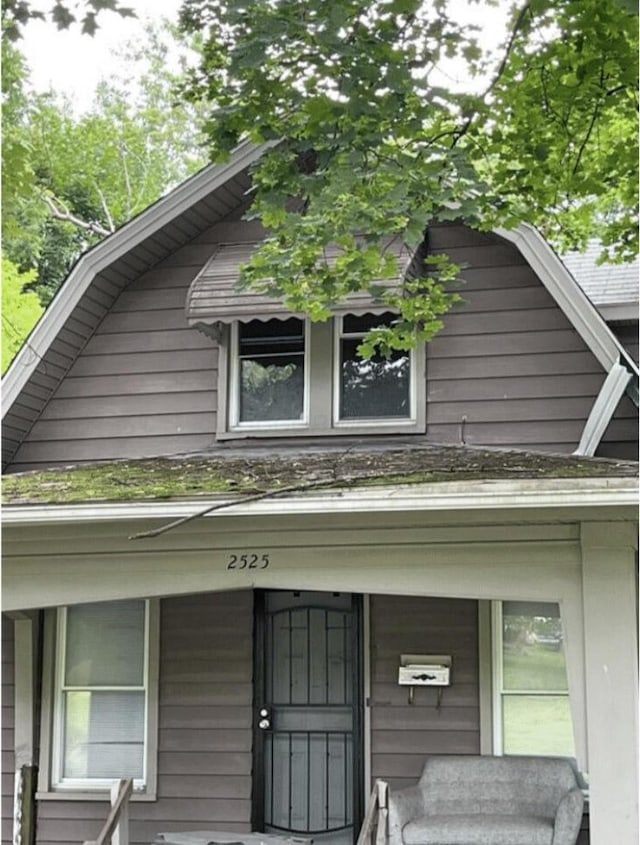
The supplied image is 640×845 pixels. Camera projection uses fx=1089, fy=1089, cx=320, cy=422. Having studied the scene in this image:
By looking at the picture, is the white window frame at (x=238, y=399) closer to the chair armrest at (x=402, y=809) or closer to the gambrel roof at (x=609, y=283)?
the gambrel roof at (x=609, y=283)

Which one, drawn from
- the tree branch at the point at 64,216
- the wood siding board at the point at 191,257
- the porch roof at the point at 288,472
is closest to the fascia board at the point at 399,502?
the porch roof at the point at 288,472

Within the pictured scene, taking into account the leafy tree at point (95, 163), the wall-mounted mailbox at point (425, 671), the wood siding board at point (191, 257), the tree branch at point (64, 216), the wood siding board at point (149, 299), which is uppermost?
the leafy tree at point (95, 163)

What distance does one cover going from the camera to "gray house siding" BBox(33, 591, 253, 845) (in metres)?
8.20

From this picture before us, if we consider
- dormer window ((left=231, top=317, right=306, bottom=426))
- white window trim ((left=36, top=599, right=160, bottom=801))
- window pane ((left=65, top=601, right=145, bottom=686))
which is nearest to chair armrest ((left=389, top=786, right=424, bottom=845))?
white window trim ((left=36, top=599, right=160, bottom=801))

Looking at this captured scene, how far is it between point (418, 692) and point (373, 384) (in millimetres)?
2421

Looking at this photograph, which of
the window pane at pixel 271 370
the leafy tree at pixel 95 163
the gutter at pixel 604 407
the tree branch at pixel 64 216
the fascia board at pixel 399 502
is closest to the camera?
the fascia board at pixel 399 502

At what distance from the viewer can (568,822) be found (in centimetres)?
679

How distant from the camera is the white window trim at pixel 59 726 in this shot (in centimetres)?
834

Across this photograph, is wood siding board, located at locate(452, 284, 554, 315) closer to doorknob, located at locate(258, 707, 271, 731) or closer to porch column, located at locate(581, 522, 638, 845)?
porch column, located at locate(581, 522, 638, 845)

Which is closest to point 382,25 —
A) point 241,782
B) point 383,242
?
point 383,242

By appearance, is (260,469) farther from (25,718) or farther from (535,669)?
(25,718)

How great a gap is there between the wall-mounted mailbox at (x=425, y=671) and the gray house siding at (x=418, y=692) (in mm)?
62

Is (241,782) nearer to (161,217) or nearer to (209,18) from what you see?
(161,217)

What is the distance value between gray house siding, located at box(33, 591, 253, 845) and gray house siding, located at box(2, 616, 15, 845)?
1.05ft
